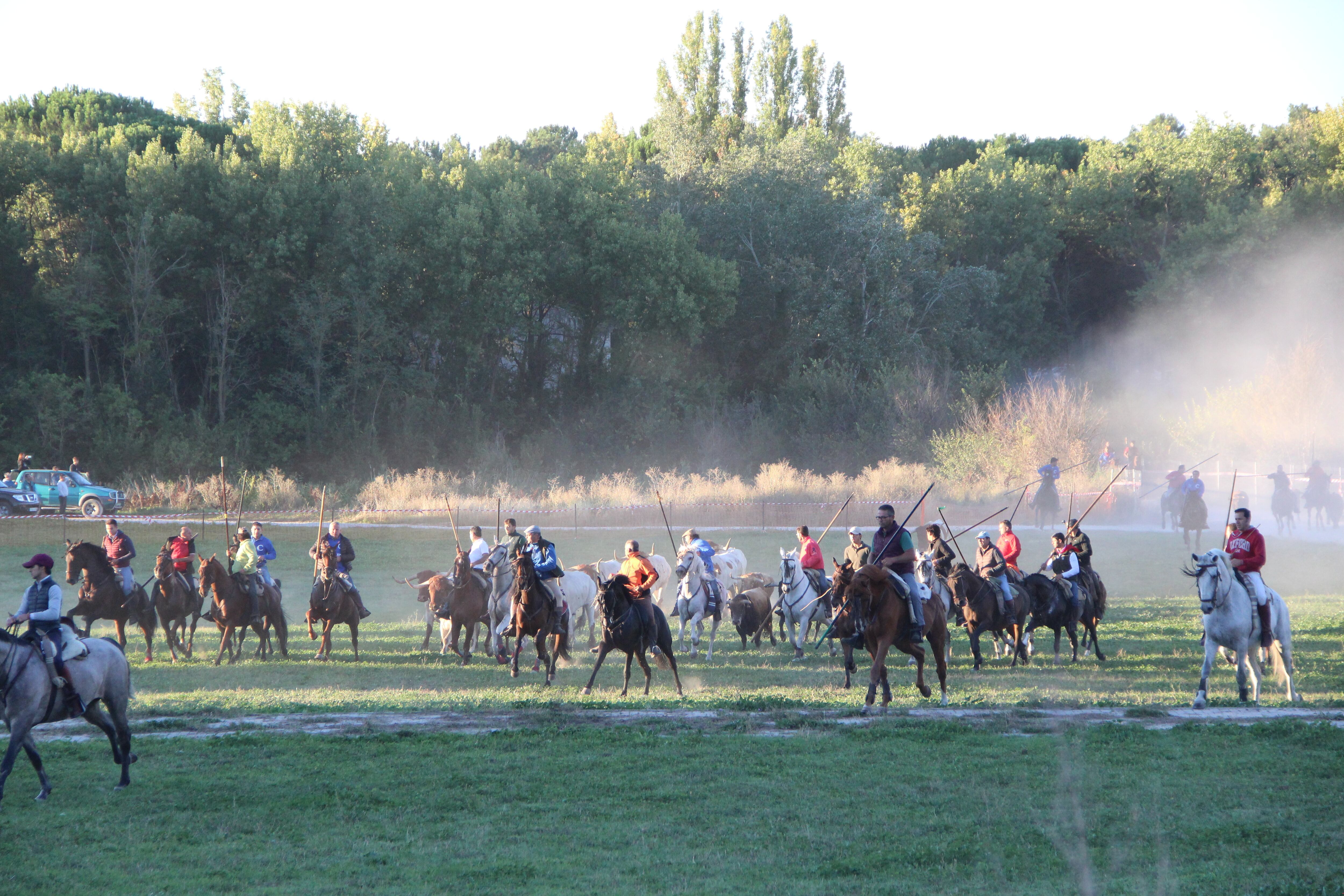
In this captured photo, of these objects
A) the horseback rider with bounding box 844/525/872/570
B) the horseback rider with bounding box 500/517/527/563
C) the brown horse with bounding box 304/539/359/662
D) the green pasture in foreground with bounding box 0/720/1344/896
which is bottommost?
the green pasture in foreground with bounding box 0/720/1344/896

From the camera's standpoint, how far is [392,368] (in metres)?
47.9

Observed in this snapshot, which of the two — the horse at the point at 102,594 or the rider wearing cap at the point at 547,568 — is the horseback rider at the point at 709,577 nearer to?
the rider wearing cap at the point at 547,568

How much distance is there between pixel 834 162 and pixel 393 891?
176 feet

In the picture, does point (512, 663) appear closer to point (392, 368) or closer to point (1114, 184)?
point (392, 368)

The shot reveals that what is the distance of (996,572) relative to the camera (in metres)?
15.6

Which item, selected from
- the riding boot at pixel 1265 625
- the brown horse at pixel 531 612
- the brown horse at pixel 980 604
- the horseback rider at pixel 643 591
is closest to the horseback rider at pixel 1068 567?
the brown horse at pixel 980 604

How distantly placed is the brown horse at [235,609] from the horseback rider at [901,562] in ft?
29.3

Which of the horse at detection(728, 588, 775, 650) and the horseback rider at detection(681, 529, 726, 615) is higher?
the horseback rider at detection(681, 529, 726, 615)

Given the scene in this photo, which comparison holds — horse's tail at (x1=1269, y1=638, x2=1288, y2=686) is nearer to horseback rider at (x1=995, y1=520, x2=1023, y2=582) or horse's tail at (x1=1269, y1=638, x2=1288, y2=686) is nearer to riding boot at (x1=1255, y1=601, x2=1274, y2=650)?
riding boot at (x1=1255, y1=601, x2=1274, y2=650)

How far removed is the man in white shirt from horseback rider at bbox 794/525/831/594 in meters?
4.88

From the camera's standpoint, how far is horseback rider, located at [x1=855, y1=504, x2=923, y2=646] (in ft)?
40.6

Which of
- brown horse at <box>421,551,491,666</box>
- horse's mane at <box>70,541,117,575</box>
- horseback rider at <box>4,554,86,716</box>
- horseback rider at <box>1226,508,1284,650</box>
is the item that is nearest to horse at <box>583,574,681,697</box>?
brown horse at <box>421,551,491,666</box>

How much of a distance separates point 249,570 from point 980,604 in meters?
A: 10.5

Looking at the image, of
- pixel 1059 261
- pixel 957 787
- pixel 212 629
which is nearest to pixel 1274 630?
pixel 957 787
